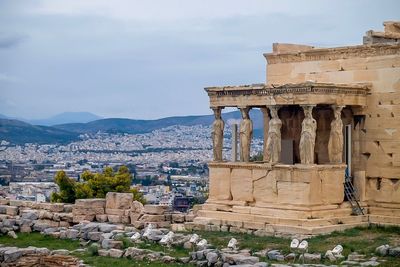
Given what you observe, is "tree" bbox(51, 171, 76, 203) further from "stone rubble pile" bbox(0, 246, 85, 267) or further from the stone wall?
"stone rubble pile" bbox(0, 246, 85, 267)

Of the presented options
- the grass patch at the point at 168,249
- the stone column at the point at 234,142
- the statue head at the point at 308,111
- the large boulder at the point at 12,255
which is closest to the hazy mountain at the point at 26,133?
the stone column at the point at 234,142

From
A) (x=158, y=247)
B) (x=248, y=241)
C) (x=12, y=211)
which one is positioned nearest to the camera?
(x=158, y=247)

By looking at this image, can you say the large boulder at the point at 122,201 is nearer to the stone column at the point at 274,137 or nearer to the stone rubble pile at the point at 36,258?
the stone column at the point at 274,137

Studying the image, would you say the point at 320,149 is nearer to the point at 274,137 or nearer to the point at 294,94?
the point at 274,137

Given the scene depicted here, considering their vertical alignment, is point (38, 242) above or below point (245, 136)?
below

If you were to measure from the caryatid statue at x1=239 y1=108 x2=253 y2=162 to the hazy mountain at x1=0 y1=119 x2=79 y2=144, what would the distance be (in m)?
102

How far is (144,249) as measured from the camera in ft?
83.1

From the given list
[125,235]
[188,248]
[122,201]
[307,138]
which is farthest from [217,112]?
[188,248]

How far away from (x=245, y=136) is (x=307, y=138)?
7.40 ft

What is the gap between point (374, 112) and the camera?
28.6m

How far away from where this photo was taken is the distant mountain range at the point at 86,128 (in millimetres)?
130000

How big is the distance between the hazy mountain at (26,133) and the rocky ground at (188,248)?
103 m

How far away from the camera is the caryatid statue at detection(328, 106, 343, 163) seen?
2811cm

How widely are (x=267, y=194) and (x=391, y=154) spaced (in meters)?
3.26
